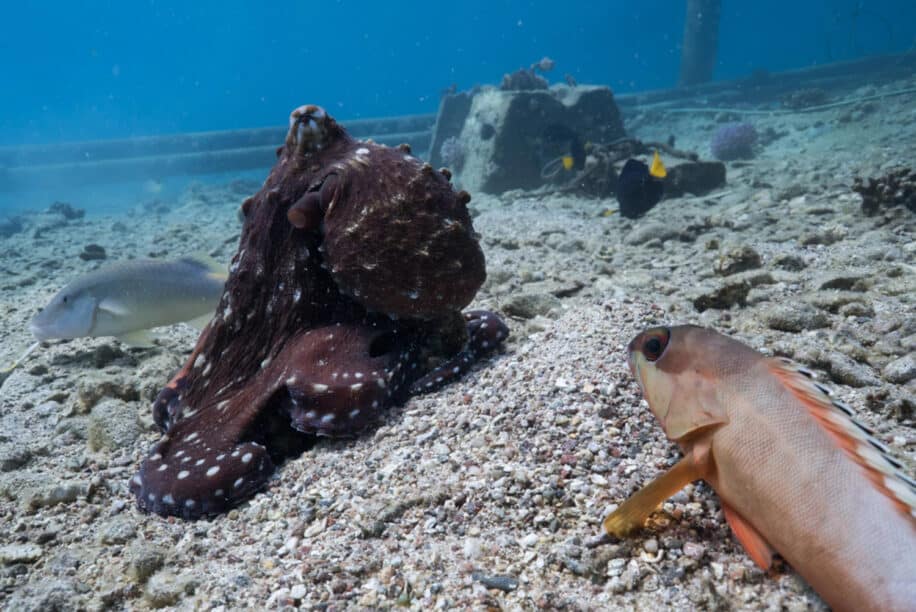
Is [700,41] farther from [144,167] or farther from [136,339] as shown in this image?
[136,339]

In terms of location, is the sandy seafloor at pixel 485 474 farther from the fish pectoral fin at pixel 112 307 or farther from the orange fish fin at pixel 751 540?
the fish pectoral fin at pixel 112 307

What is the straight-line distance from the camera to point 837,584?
1.33 metres

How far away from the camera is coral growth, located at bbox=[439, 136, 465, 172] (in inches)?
667

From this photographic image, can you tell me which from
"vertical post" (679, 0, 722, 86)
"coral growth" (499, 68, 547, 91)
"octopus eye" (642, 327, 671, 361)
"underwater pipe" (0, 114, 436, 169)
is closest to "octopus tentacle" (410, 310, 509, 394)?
"octopus eye" (642, 327, 671, 361)

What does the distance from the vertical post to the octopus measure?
27.2 meters

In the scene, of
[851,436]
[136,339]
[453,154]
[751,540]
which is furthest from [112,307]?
[453,154]

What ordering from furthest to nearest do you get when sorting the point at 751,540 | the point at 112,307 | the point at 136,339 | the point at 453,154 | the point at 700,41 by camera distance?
the point at 700,41
the point at 453,154
the point at 136,339
the point at 112,307
the point at 751,540

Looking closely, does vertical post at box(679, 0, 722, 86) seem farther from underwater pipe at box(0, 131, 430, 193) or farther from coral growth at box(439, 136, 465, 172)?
coral growth at box(439, 136, 465, 172)

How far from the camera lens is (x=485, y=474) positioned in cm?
215

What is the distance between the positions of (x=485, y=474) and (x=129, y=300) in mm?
3622

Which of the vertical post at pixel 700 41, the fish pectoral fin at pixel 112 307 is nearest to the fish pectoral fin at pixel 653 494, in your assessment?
the fish pectoral fin at pixel 112 307

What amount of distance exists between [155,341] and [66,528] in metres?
2.94

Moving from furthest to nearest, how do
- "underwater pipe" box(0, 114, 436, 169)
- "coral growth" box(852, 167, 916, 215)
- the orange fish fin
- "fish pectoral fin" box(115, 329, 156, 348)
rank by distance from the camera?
"underwater pipe" box(0, 114, 436, 169), "coral growth" box(852, 167, 916, 215), "fish pectoral fin" box(115, 329, 156, 348), the orange fish fin

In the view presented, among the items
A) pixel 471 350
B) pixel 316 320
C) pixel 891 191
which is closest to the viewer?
pixel 316 320
